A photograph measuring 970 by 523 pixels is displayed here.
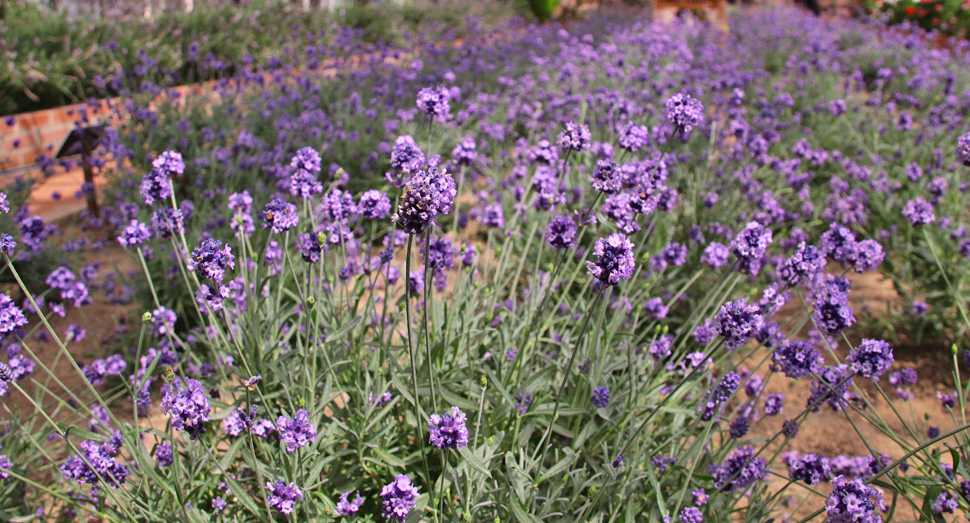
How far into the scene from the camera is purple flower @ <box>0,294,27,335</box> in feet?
5.55

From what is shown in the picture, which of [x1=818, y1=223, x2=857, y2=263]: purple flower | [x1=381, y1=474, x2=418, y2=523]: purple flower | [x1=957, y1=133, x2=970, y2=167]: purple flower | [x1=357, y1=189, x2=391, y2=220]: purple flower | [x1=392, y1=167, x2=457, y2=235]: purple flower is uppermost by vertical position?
[x1=392, y1=167, x2=457, y2=235]: purple flower

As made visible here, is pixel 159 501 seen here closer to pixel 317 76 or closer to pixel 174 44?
pixel 317 76

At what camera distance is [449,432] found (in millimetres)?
1492

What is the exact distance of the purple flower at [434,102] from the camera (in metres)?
2.24

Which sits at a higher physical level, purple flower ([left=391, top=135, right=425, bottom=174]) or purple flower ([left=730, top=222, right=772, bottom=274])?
purple flower ([left=391, top=135, right=425, bottom=174])

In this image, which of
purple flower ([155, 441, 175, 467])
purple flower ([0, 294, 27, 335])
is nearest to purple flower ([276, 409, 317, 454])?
purple flower ([155, 441, 175, 467])

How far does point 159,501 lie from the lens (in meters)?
1.92

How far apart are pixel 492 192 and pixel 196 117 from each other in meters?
2.54

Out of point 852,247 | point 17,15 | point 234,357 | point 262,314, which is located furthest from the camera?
point 17,15

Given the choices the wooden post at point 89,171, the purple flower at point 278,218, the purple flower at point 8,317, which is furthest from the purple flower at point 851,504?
the wooden post at point 89,171

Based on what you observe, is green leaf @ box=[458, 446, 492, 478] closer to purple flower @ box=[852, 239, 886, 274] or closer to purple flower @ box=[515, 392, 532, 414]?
purple flower @ box=[515, 392, 532, 414]

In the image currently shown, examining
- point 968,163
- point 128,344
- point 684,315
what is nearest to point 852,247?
point 968,163

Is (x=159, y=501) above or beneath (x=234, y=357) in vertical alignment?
beneath

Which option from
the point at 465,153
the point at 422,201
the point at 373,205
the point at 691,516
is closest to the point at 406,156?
the point at 373,205
